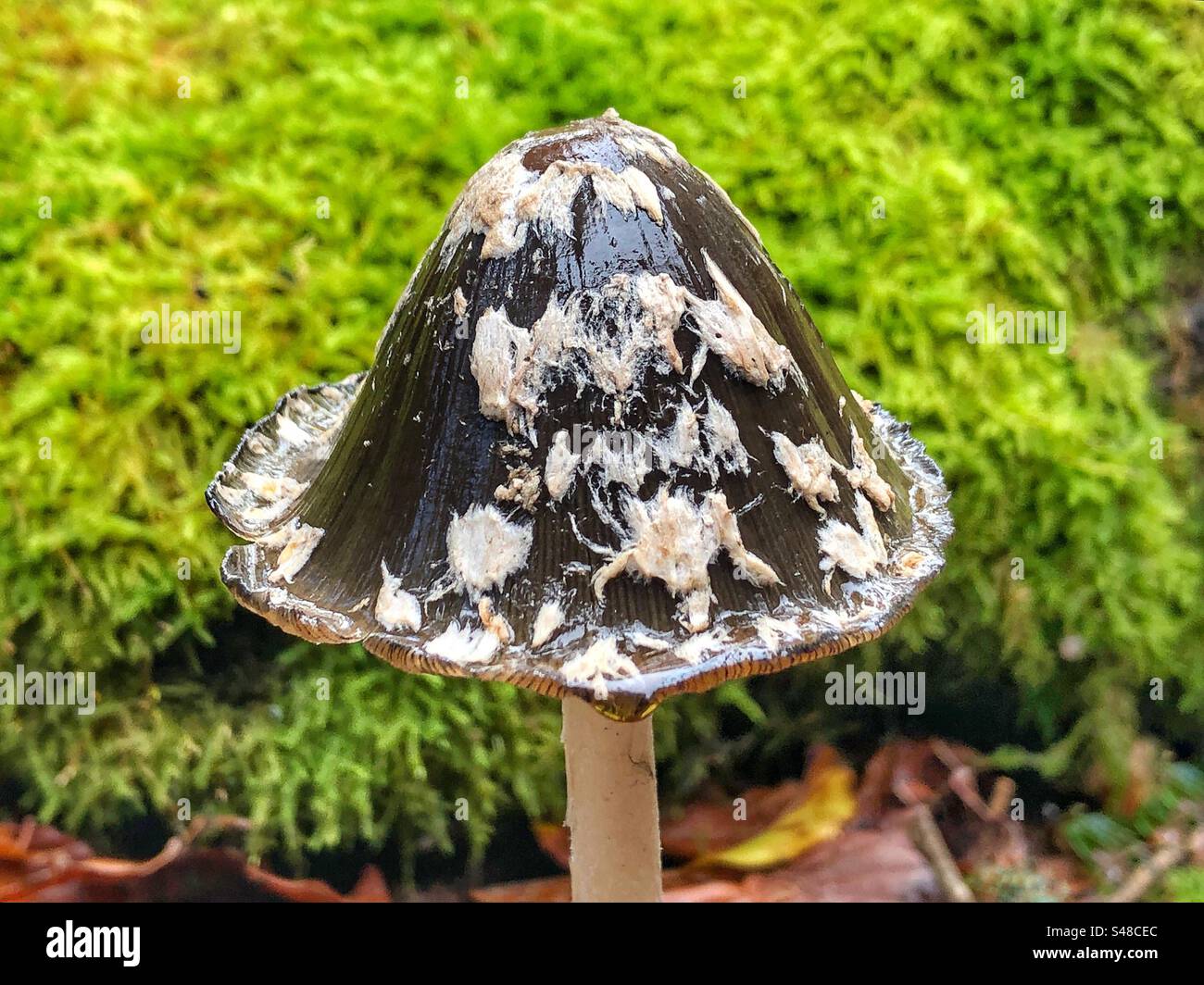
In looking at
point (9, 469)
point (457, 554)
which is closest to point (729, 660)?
point (457, 554)

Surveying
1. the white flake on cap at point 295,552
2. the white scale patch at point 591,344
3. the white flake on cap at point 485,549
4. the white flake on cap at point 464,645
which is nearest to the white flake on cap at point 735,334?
the white scale patch at point 591,344

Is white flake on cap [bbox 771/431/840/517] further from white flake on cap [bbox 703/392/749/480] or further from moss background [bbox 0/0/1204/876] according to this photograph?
moss background [bbox 0/0/1204/876]

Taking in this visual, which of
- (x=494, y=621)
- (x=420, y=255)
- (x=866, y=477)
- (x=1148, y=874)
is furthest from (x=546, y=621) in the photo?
(x=1148, y=874)

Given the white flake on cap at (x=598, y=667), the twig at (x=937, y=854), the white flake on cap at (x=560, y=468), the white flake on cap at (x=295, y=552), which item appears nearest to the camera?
the white flake on cap at (x=598, y=667)

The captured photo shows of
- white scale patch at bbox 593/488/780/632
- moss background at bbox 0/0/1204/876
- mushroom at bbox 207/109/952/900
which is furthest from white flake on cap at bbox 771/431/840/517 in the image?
moss background at bbox 0/0/1204/876

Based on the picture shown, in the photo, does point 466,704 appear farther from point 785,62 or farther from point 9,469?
point 785,62

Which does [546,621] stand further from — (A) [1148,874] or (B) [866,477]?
(A) [1148,874]

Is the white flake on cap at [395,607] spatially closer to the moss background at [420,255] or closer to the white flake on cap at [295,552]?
the white flake on cap at [295,552]
